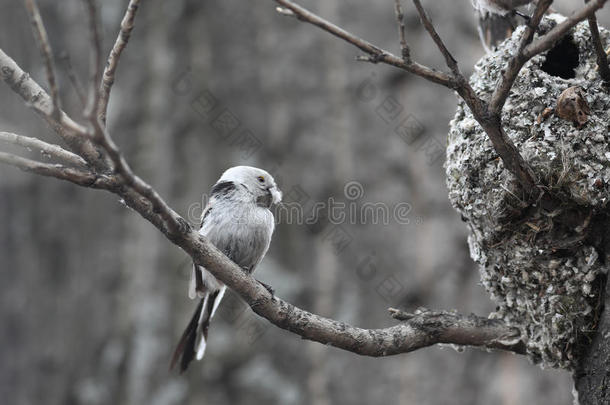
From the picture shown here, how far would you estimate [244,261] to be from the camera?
4574 millimetres

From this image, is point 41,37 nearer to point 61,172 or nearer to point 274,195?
point 61,172

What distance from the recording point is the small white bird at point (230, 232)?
4.49m

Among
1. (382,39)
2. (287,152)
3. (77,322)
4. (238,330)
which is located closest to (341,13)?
(382,39)

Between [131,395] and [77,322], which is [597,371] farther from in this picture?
[77,322]

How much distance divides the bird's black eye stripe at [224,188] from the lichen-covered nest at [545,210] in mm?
1550

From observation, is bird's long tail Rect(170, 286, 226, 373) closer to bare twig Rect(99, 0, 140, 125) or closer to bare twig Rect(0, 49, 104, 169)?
bare twig Rect(0, 49, 104, 169)

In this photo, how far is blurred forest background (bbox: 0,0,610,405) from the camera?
26.2ft

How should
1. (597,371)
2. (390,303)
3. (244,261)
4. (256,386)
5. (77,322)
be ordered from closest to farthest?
(597,371) < (244,261) < (390,303) < (256,386) < (77,322)

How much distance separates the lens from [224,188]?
473 centimetres

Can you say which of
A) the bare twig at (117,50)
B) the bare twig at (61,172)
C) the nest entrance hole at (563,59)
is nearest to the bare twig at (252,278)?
the bare twig at (61,172)

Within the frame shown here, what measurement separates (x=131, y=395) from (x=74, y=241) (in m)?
2.75

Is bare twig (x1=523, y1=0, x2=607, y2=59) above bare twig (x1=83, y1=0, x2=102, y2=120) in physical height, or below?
above

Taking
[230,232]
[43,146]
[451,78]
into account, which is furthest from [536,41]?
[230,232]

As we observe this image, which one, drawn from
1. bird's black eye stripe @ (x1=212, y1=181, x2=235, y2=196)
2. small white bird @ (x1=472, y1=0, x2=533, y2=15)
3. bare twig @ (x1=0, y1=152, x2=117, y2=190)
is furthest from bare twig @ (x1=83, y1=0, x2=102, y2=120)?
small white bird @ (x1=472, y1=0, x2=533, y2=15)
